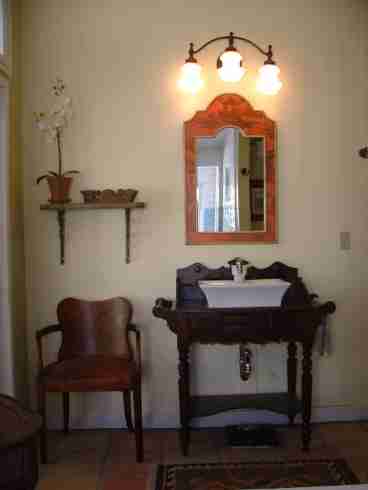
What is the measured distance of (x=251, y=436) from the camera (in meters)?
2.88

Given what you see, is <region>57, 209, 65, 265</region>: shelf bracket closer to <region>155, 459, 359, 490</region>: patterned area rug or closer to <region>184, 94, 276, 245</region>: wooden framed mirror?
<region>184, 94, 276, 245</region>: wooden framed mirror

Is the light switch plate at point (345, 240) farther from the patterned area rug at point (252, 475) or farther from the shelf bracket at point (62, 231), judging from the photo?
the shelf bracket at point (62, 231)

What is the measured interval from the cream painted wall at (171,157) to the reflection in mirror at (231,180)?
129mm

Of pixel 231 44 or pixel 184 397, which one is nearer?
pixel 184 397

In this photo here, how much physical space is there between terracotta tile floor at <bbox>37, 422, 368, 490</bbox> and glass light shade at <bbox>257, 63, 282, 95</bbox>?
2083 mm

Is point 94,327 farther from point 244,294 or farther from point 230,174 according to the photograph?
point 230,174

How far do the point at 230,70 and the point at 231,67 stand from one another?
17 millimetres

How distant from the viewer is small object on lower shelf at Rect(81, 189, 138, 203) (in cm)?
295

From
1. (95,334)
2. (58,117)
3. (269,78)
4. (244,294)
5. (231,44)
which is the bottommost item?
(95,334)

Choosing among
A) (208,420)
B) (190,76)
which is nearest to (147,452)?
(208,420)

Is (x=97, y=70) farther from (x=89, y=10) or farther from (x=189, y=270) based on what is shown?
(x=189, y=270)

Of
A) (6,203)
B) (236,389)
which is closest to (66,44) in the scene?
(6,203)

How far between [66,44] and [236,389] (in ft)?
7.86

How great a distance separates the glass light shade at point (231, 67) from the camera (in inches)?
113
